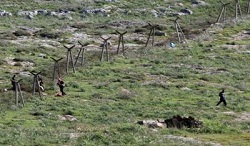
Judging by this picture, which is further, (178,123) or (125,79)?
(125,79)

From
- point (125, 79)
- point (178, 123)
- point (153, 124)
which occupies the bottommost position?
point (125, 79)

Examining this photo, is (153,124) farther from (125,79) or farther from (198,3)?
(198,3)

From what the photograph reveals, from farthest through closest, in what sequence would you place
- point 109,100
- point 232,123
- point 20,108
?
point 109,100
point 20,108
point 232,123

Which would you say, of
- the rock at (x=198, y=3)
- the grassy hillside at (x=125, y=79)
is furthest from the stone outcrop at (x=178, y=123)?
the rock at (x=198, y=3)

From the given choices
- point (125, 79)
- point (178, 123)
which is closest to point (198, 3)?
point (125, 79)

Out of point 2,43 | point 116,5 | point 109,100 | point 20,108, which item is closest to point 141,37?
point 2,43

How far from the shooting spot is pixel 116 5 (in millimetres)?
120500

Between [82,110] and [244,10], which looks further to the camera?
[244,10]

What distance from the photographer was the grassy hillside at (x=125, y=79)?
37281mm

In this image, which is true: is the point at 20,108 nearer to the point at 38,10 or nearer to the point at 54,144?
the point at 54,144

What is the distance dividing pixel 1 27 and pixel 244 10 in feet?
157

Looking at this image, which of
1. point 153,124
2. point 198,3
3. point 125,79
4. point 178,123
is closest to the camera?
point 178,123

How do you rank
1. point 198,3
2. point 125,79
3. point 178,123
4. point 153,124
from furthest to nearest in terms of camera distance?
point 198,3 → point 125,79 → point 153,124 → point 178,123

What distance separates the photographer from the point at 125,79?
61.5 meters
